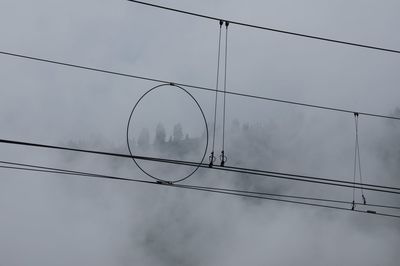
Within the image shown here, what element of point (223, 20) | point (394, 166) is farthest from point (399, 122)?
point (223, 20)

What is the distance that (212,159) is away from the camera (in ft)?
33.6

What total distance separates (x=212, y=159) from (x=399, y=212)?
654 ft

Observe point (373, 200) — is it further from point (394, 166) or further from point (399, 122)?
point (399, 122)

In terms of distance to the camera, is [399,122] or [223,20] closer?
[223,20]

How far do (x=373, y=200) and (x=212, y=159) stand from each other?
202 metres

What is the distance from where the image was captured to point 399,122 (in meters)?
198

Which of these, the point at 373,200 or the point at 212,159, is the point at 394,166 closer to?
the point at 373,200

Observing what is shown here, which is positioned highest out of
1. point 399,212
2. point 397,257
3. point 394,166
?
point 394,166

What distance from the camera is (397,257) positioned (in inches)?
7835

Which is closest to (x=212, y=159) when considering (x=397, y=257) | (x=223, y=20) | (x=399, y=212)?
(x=223, y=20)

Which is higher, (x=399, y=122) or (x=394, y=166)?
(x=399, y=122)

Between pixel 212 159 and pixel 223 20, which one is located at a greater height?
pixel 223 20

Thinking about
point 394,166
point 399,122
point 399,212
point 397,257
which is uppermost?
point 399,122

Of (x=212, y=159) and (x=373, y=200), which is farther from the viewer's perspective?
(x=373, y=200)
